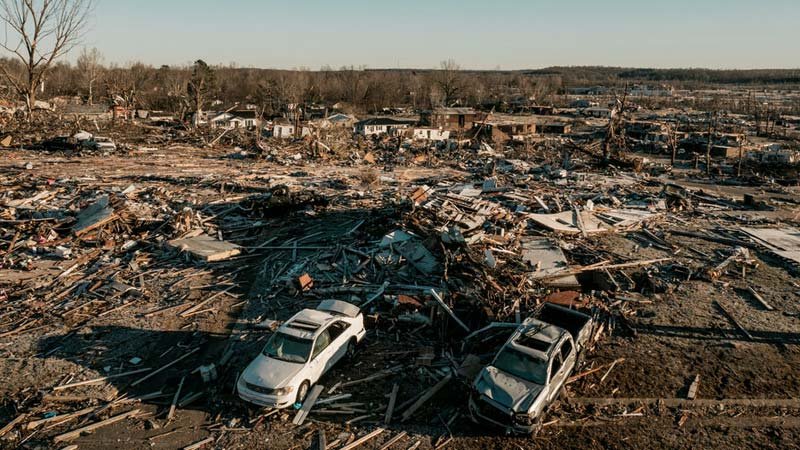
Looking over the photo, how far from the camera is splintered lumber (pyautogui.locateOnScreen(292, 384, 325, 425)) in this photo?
8.14 metres

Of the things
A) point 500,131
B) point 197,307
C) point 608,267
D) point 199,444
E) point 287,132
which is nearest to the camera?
point 199,444

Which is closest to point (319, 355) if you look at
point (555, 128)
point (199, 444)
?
point (199, 444)

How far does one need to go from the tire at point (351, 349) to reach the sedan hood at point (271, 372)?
52.3 inches

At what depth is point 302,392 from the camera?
8.49m

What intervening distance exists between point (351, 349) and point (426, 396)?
1.81 metres

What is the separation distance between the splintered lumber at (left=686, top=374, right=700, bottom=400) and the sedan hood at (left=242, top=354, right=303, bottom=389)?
6751 millimetres

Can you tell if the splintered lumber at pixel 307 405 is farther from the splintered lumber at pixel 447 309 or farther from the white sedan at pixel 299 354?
the splintered lumber at pixel 447 309

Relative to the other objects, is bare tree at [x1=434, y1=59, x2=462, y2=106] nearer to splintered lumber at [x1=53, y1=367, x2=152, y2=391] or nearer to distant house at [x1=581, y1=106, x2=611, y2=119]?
distant house at [x1=581, y1=106, x2=611, y2=119]

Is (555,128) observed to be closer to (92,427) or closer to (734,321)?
(734,321)

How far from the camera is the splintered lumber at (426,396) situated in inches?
329

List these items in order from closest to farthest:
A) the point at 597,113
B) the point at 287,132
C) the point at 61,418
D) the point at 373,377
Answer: the point at 61,418, the point at 373,377, the point at 287,132, the point at 597,113

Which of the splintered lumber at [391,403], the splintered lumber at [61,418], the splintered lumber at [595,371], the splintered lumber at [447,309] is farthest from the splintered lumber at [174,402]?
the splintered lumber at [595,371]

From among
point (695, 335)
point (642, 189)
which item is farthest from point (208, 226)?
point (642, 189)

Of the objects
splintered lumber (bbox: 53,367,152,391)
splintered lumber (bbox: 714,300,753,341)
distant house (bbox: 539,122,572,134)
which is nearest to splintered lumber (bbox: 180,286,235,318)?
splintered lumber (bbox: 53,367,152,391)
